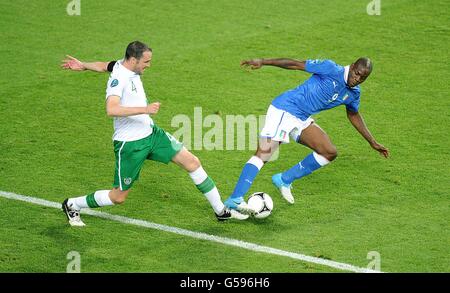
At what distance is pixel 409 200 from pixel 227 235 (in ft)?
7.67

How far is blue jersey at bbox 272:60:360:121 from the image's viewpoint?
1006 centimetres

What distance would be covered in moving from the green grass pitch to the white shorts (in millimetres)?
872

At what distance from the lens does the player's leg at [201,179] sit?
9562 mm

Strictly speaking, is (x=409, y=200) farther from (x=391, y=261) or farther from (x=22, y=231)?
(x=22, y=231)

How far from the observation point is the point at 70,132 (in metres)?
12.2

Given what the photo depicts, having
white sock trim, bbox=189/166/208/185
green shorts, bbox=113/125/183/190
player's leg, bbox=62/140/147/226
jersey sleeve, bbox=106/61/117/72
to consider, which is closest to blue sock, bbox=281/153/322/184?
white sock trim, bbox=189/166/208/185

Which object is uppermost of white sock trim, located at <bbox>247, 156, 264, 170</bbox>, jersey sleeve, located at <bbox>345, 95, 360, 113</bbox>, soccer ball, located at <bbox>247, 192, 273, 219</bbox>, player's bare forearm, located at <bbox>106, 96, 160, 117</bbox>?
player's bare forearm, located at <bbox>106, 96, 160, 117</bbox>

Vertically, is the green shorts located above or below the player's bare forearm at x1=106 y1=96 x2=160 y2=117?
below

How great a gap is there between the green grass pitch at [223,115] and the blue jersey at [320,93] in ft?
3.73

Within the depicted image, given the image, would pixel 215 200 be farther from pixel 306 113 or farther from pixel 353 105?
pixel 353 105

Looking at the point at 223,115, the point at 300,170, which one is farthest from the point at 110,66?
the point at 223,115

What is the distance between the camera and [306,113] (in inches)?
403

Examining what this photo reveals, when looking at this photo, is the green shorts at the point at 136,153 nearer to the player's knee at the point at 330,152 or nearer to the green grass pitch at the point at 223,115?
the green grass pitch at the point at 223,115

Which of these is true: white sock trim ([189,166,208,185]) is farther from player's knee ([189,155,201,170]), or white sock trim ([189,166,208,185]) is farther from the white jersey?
the white jersey
